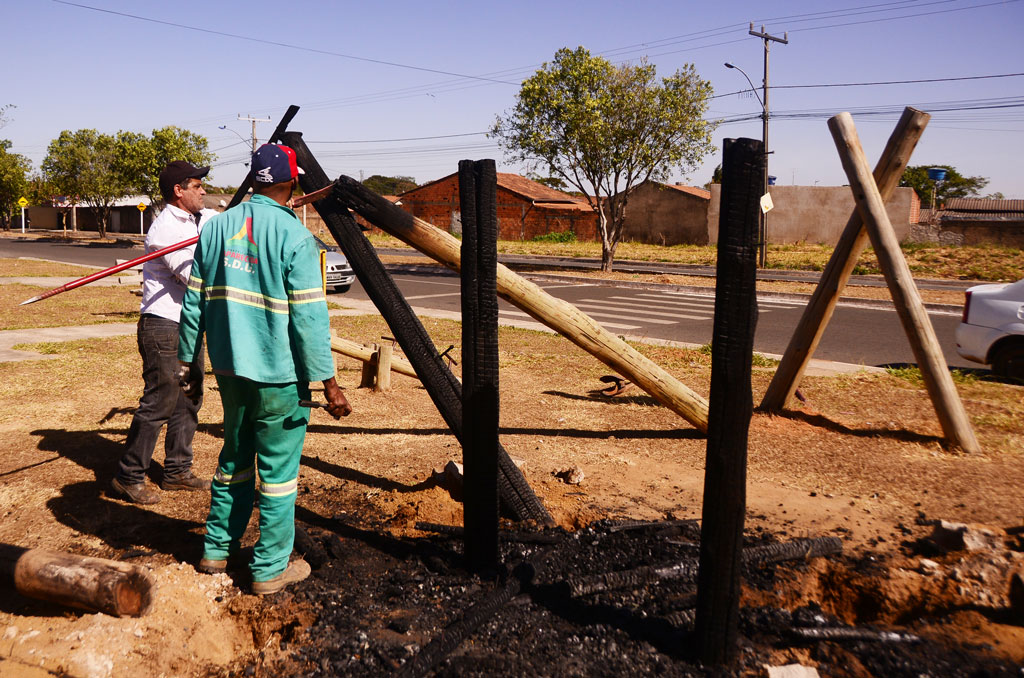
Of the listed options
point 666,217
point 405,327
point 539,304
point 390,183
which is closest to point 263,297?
point 405,327

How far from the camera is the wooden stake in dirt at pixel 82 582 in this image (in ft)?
10.3

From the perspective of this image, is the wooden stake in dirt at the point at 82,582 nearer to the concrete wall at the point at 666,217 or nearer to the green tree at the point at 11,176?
the concrete wall at the point at 666,217

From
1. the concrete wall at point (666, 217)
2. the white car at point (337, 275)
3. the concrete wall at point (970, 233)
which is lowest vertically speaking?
the white car at point (337, 275)

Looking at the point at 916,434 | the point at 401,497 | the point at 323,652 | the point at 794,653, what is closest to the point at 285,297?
the point at 323,652

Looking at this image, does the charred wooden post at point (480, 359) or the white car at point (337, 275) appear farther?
the white car at point (337, 275)

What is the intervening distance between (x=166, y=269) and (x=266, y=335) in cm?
156

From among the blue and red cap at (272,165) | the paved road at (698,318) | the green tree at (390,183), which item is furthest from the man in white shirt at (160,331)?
the green tree at (390,183)

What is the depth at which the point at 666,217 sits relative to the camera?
156 ft

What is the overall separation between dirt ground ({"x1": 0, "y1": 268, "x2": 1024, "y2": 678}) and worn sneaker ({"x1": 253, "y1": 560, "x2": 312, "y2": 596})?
0.06 meters

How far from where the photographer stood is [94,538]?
13.6 feet

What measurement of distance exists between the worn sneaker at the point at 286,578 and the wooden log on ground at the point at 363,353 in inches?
144

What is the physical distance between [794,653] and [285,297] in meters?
2.50

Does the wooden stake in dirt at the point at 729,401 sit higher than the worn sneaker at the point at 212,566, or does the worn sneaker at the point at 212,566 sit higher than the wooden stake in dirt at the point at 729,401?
the wooden stake in dirt at the point at 729,401

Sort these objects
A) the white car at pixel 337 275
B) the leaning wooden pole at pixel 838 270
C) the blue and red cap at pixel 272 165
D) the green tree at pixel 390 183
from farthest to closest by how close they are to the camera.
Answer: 1. the green tree at pixel 390 183
2. the white car at pixel 337 275
3. the leaning wooden pole at pixel 838 270
4. the blue and red cap at pixel 272 165
